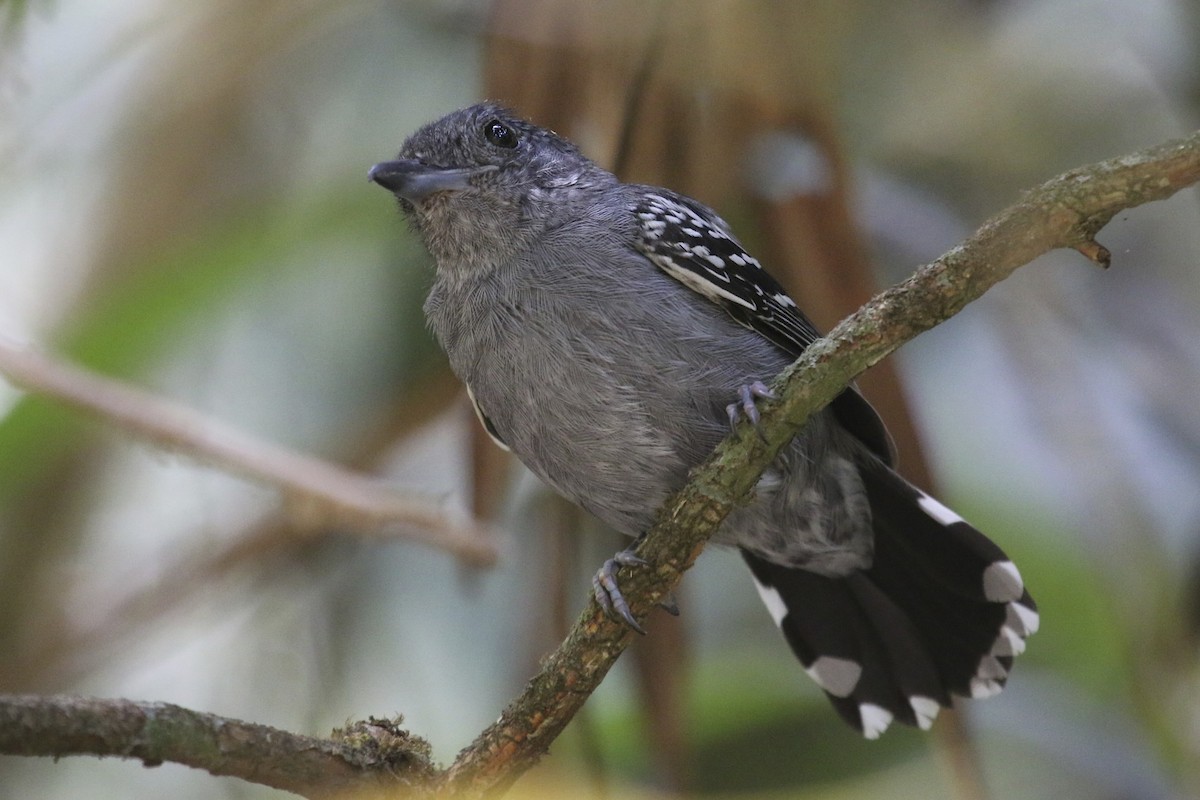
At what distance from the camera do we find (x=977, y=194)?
648 cm

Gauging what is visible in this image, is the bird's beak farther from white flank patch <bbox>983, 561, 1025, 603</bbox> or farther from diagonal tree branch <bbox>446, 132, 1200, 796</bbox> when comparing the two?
white flank patch <bbox>983, 561, 1025, 603</bbox>

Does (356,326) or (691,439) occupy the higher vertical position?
(691,439)

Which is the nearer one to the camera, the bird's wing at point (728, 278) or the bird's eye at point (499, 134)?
the bird's wing at point (728, 278)

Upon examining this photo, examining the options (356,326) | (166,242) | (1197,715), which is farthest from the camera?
(356,326)

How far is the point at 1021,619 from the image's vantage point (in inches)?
165

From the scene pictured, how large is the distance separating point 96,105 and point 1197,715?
576 centimetres

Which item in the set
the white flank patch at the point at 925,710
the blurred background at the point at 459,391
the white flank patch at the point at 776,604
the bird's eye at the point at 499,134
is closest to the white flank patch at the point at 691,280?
the blurred background at the point at 459,391

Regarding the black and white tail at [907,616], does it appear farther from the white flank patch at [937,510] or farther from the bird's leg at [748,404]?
the bird's leg at [748,404]

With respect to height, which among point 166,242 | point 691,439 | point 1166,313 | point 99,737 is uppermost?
point 99,737

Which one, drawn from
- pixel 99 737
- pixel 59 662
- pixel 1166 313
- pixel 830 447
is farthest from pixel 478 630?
pixel 99 737

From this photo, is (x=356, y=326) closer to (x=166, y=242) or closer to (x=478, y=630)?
(x=166, y=242)

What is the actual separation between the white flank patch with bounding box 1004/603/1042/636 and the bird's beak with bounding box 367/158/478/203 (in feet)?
7.65

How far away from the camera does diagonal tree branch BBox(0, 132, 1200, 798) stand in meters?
2.16

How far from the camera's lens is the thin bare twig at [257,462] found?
4355 mm
